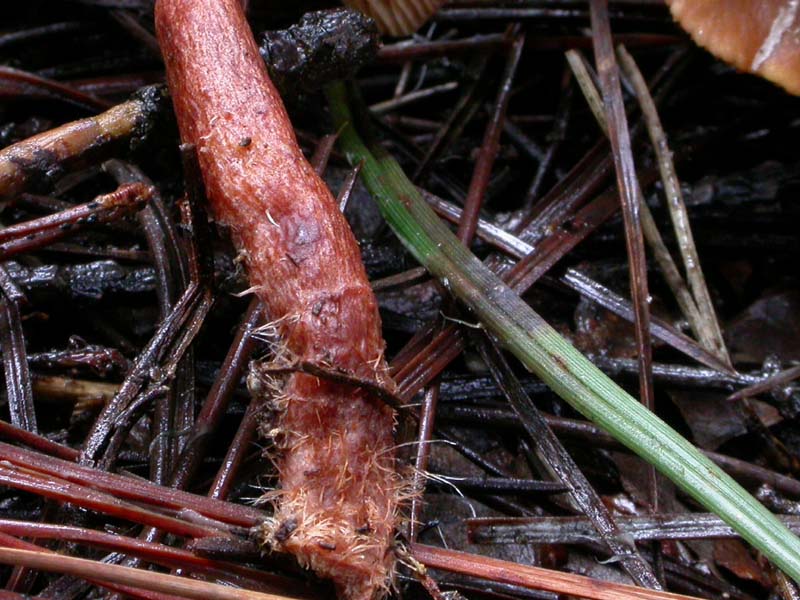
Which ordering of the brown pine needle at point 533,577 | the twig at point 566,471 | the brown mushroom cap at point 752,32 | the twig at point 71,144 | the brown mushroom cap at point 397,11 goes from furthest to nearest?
1. the brown mushroom cap at point 397,11
2. the brown mushroom cap at point 752,32
3. the twig at point 71,144
4. the twig at point 566,471
5. the brown pine needle at point 533,577

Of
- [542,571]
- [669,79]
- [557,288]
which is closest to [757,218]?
[669,79]

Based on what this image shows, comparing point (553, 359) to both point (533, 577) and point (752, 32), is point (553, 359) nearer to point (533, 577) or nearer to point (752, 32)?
point (533, 577)

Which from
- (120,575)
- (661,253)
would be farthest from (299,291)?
(661,253)

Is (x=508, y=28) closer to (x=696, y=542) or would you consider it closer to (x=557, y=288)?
(x=557, y=288)

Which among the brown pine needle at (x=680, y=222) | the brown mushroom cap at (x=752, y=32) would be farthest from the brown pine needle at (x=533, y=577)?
the brown mushroom cap at (x=752, y=32)

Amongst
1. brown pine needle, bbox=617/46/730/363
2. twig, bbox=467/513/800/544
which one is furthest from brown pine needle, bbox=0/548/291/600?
brown pine needle, bbox=617/46/730/363

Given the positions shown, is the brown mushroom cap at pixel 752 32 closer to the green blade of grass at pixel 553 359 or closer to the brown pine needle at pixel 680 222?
the brown pine needle at pixel 680 222
